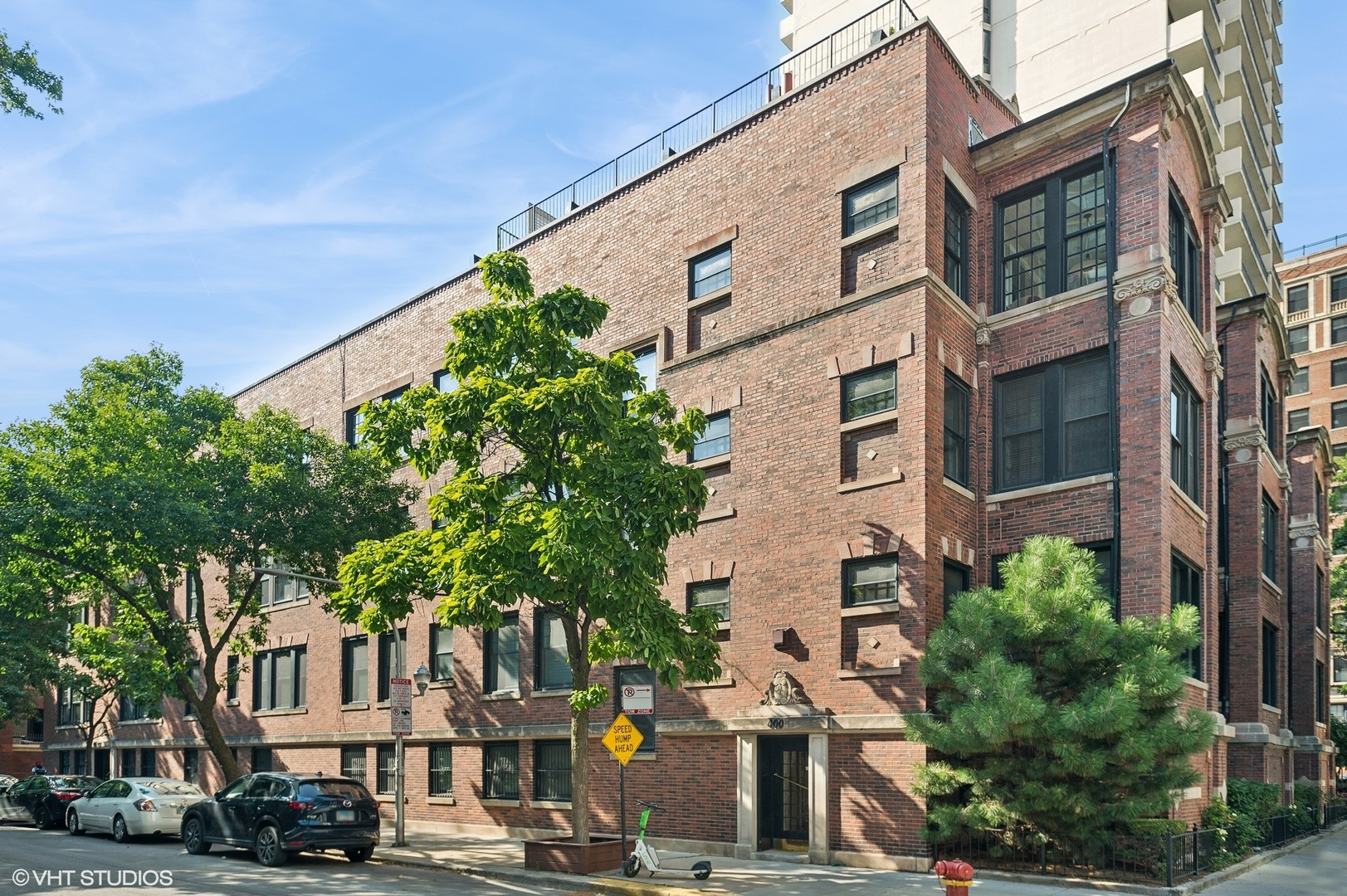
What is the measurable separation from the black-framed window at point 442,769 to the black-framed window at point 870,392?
1419cm

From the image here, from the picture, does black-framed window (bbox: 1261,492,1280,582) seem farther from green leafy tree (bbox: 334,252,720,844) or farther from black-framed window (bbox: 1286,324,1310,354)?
black-framed window (bbox: 1286,324,1310,354)

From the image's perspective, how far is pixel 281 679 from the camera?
36438 mm

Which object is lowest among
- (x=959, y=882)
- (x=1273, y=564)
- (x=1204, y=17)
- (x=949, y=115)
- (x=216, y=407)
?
(x=959, y=882)

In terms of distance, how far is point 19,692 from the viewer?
144 feet

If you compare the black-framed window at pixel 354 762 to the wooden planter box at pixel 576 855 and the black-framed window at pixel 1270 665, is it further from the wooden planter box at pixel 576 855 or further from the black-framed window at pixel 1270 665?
the black-framed window at pixel 1270 665

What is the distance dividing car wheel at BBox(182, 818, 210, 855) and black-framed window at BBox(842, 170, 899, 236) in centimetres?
1652

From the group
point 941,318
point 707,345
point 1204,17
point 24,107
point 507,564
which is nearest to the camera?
point 24,107

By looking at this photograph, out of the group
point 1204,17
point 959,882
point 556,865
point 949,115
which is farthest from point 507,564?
point 1204,17

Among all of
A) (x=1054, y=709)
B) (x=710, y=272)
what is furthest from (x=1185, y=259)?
(x=1054, y=709)

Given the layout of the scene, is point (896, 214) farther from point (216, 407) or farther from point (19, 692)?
point (19, 692)

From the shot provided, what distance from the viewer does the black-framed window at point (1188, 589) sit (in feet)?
68.2

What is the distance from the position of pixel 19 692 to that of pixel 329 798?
29.2 metres

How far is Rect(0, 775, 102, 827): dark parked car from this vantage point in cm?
2952

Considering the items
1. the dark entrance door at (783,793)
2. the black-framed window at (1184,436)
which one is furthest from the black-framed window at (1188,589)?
the dark entrance door at (783,793)
